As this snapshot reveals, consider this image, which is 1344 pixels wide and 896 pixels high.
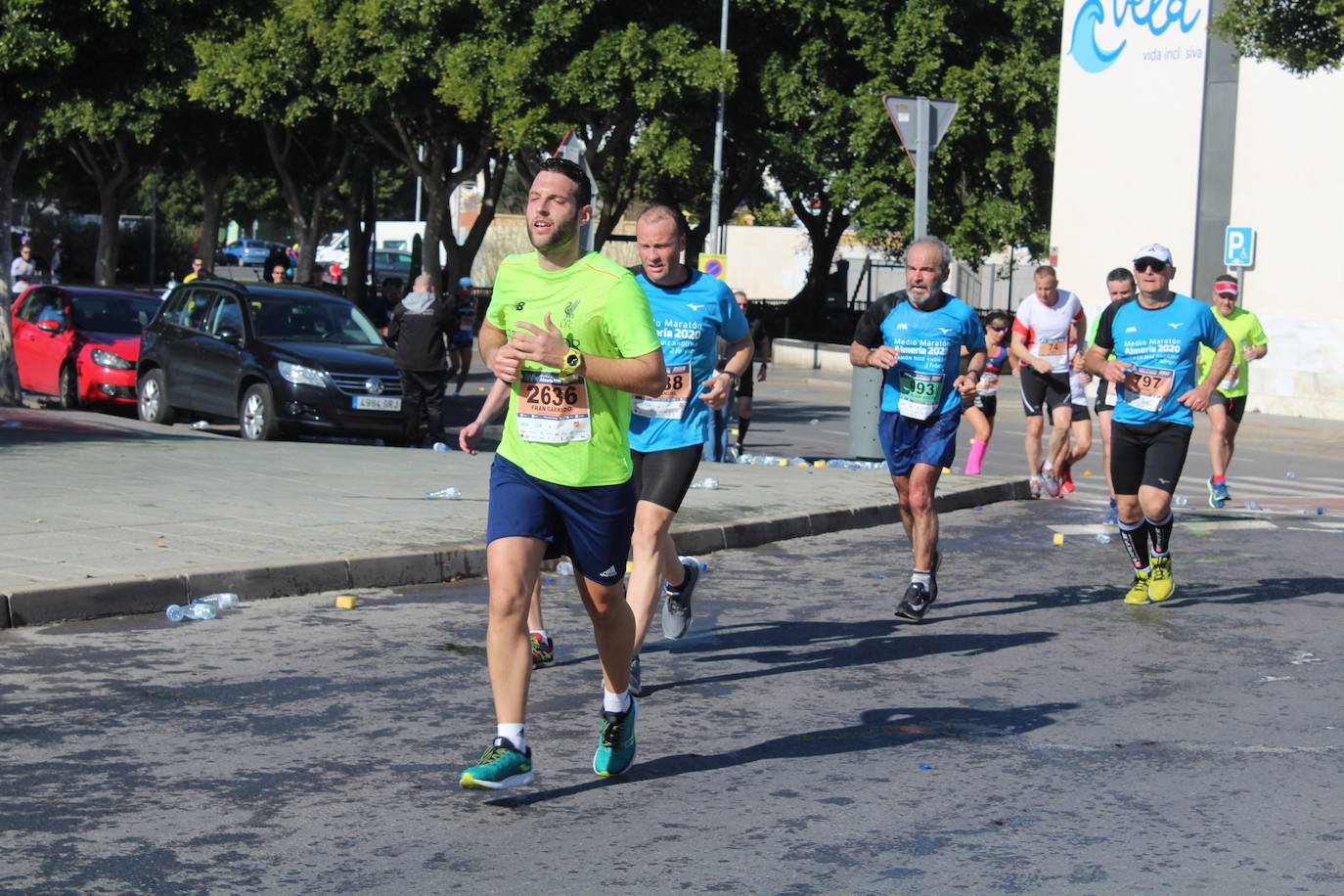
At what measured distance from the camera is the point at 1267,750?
6102 mm

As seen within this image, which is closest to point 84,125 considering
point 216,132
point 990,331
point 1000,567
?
point 216,132

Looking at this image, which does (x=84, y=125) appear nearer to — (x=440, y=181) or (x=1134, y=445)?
(x=440, y=181)

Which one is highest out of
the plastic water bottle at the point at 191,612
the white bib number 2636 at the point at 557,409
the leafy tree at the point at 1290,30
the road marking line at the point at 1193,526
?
the leafy tree at the point at 1290,30

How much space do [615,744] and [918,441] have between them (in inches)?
149

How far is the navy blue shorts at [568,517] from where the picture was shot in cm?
523

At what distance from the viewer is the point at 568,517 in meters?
5.27

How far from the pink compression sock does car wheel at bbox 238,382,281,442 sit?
678cm

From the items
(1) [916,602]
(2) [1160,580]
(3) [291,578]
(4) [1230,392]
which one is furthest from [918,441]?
(4) [1230,392]

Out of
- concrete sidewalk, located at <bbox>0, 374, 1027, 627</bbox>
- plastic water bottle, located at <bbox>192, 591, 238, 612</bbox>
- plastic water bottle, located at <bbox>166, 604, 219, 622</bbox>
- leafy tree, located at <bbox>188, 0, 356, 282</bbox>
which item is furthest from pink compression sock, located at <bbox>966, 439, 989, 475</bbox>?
leafy tree, located at <bbox>188, 0, 356, 282</bbox>

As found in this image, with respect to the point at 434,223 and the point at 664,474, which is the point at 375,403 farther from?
the point at 434,223

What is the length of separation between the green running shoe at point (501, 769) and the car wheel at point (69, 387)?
1634 cm

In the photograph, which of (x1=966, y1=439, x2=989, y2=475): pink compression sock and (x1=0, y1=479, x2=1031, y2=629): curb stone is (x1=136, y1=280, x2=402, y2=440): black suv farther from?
(x1=0, y1=479, x2=1031, y2=629): curb stone

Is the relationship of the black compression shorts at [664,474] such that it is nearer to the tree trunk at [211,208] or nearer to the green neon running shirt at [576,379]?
the green neon running shirt at [576,379]

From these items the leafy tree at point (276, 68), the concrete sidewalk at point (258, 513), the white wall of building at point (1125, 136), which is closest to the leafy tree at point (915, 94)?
the white wall of building at point (1125, 136)
